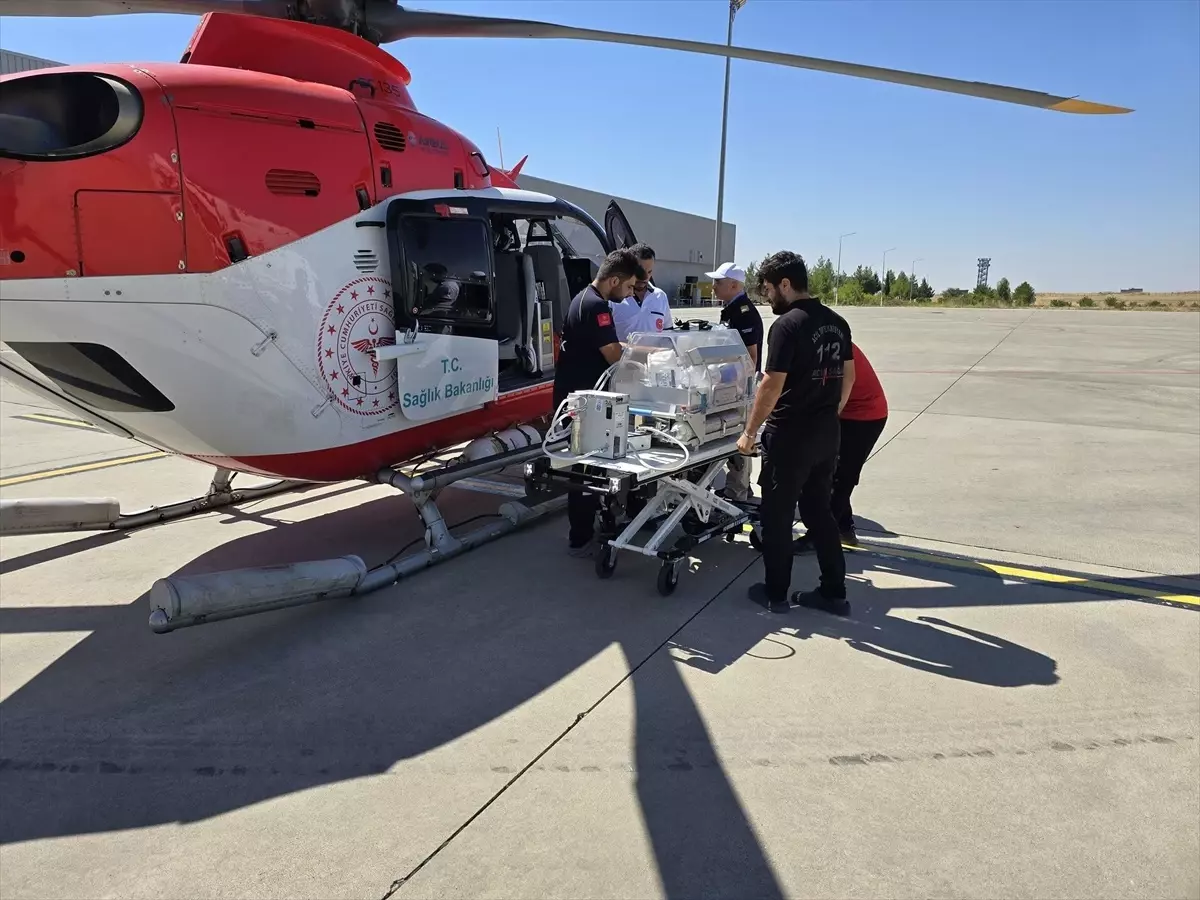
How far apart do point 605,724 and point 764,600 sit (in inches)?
62.0

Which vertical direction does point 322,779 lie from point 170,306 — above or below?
below

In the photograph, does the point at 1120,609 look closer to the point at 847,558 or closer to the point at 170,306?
the point at 847,558

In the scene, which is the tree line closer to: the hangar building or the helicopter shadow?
the hangar building

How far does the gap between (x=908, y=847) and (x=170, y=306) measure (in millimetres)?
3943

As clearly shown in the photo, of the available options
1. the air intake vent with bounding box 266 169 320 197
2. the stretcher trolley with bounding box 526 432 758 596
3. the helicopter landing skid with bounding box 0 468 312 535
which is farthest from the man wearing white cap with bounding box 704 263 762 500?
the helicopter landing skid with bounding box 0 468 312 535

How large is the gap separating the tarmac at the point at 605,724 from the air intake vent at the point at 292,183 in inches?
92.2

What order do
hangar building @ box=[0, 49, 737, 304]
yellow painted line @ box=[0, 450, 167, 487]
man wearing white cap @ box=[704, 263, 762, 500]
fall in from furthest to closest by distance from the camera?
1. hangar building @ box=[0, 49, 737, 304]
2. yellow painted line @ box=[0, 450, 167, 487]
3. man wearing white cap @ box=[704, 263, 762, 500]

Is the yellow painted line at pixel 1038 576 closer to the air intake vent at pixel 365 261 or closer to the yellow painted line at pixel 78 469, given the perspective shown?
Answer: the air intake vent at pixel 365 261

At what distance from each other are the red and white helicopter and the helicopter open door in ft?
6.08

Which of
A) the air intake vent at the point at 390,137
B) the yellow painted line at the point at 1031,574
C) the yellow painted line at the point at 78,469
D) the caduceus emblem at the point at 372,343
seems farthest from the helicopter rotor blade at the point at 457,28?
the yellow painted line at the point at 78,469

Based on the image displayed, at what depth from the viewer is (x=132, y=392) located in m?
4.03

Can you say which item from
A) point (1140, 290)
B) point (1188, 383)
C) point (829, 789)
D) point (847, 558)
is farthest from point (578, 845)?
point (1140, 290)

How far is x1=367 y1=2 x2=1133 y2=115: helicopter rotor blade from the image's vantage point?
440 centimetres

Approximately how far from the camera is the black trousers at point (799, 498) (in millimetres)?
4305
